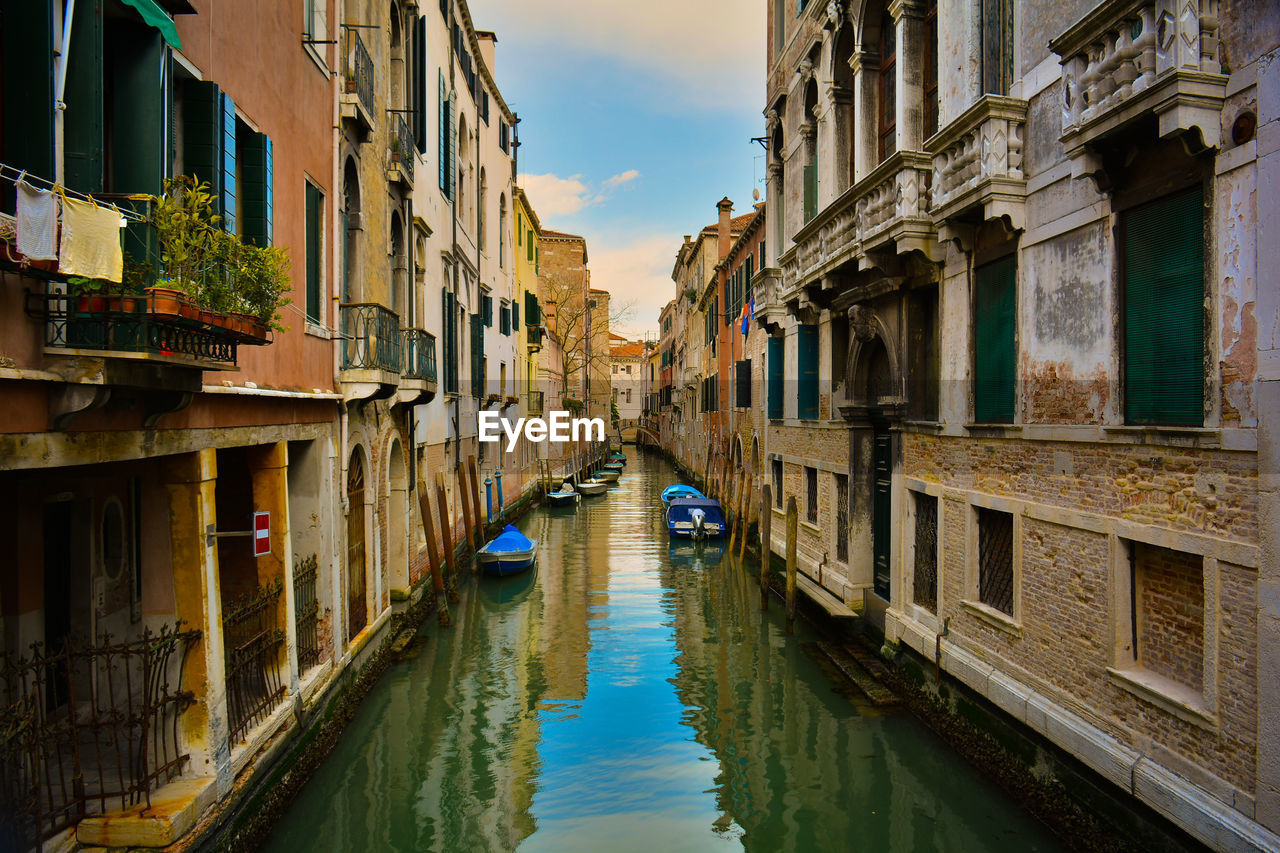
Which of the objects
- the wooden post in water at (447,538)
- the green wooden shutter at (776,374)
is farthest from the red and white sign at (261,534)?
the green wooden shutter at (776,374)

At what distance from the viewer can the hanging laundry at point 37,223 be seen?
303 cm

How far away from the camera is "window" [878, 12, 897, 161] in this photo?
9680mm

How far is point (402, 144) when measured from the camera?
1058 centimetres

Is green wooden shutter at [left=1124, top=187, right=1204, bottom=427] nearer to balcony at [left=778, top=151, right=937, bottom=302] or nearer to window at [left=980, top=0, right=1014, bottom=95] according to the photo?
window at [left=980, top=0, right=1014, bottom=95]

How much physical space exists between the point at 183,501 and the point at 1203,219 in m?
6.04

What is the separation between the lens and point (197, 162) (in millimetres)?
4953

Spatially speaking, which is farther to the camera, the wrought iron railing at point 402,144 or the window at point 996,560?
the wrought iron railing at point 402,144

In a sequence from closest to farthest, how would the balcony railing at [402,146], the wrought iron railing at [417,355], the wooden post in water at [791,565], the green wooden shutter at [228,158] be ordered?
the green wooden shutter at [228,158] < the wrought iron railing at [417,355] < the balcony railing at [402,146] < the wooden post in water at [791,565]

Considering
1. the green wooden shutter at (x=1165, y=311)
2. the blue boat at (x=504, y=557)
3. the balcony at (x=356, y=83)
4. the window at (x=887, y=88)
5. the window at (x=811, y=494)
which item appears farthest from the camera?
the blue boat at (x=504, y=557)

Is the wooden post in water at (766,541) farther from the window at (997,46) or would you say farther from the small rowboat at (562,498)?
the small rowboat at (562,498)

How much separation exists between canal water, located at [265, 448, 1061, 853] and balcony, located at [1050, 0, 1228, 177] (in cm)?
458

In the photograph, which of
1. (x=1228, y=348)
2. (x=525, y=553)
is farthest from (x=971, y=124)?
(x=525, y=553)
